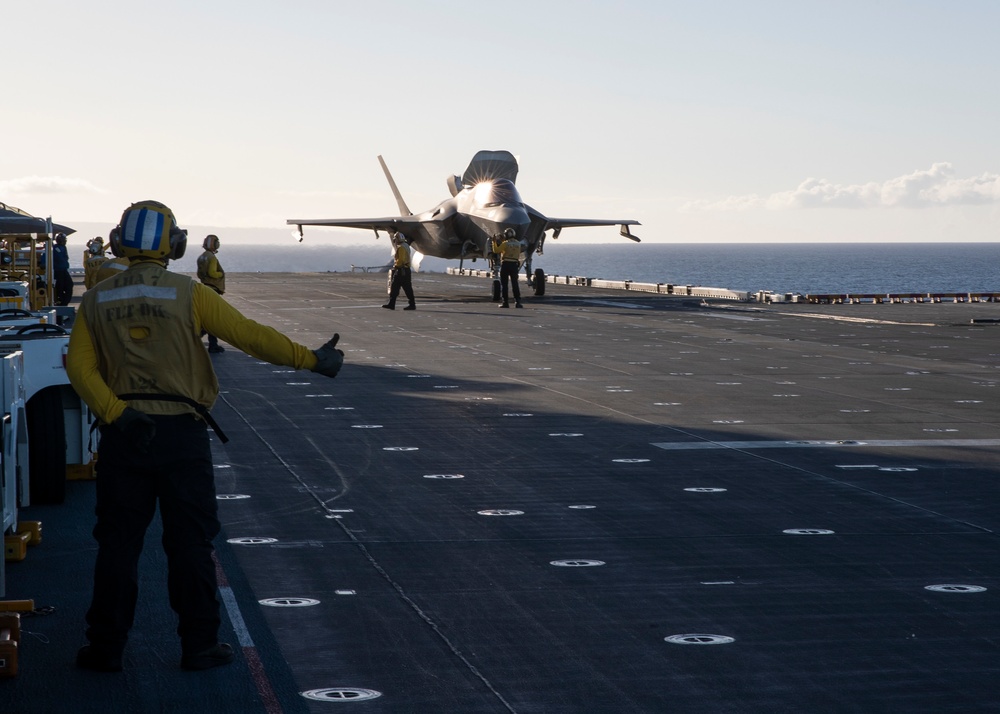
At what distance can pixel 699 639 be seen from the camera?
6.12 m

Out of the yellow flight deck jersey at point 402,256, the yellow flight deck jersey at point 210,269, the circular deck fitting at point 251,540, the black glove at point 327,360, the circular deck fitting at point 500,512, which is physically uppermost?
the yellow flight deck jersey at point 402,256

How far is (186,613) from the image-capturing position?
5.72 m

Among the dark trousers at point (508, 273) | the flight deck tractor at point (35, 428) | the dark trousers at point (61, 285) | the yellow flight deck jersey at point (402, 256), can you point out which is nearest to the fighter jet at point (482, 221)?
the dark trousers at point (508, 273)

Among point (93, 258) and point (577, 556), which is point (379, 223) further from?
point (577, 556)

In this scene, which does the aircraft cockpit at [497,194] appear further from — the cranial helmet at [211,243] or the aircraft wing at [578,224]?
the cranial helmet at [211,243]

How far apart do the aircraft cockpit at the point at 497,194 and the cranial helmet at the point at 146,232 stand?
35322 mm

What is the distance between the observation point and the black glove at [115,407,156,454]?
18.4 feet

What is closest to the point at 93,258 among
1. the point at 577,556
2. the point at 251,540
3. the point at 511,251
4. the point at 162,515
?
the point at 511,251

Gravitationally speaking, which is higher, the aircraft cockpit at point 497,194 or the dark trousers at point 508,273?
the aircraft cockpit at point 497,194

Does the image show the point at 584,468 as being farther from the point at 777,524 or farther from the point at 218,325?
the point at 218,325

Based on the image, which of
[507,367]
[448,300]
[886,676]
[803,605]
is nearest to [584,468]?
[803,605]

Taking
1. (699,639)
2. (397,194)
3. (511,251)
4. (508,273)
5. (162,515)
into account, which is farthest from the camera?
(397,194)

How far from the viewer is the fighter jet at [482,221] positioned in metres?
40.8

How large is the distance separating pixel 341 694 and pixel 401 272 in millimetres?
28859
